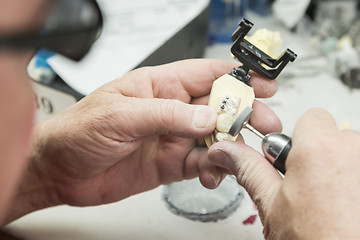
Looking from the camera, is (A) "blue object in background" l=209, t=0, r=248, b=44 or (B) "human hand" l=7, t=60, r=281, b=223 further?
(A) "blue object in background" l=209, t=0, r=248, b=44

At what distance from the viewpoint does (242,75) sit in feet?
2.28

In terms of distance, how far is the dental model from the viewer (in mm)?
663

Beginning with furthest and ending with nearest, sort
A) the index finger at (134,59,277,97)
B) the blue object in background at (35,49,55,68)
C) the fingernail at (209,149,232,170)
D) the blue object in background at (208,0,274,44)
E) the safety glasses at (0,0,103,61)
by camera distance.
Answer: the blue object in background at (208,0,274,44) → the blue object in background at (35,49,55,68) → the index finger at (134,59,277,97) → the fingernail at (209,149,232,170) → the safety glasses at (0,0,103,61)

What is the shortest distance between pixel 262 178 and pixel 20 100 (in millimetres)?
375

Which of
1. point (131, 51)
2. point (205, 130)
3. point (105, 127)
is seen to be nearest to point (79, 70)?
point (131, 51)

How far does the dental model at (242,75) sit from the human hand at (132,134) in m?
0.02

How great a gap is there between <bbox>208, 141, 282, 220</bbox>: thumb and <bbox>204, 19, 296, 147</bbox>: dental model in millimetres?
30

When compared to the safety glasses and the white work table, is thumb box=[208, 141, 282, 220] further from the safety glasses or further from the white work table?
the safety glasses

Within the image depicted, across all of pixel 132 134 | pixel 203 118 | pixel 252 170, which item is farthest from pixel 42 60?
pixel 252 170

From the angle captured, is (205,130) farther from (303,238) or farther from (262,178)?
(303,238)

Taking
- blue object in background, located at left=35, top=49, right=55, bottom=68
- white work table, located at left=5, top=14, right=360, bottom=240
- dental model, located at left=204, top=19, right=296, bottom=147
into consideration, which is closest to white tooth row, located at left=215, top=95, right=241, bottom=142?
dental model, located at left=204, top=19, right=296, bottom=147

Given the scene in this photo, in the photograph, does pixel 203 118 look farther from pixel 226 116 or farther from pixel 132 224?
pixel 132 224

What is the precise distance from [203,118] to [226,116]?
4cm

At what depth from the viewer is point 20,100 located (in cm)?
34
